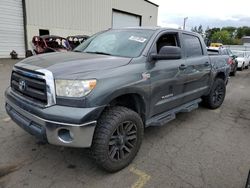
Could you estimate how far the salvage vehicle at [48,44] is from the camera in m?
12.4

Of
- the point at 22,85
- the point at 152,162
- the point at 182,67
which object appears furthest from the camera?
the point at 182,67

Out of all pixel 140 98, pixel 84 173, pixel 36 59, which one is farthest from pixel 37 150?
pixel 140 98

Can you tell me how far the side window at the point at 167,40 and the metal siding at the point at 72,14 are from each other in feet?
45.7

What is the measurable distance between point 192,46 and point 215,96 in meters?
1.89

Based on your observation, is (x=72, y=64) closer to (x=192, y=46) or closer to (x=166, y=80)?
(x=166, y=80)

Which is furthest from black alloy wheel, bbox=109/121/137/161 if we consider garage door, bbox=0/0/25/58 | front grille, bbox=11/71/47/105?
garage door, bbox=0/0/25/58

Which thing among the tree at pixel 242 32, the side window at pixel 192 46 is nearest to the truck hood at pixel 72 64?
the side window at pixel 192 46

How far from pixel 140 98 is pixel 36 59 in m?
1.53

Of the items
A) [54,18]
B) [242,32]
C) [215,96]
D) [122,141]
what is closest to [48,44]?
[54,18]

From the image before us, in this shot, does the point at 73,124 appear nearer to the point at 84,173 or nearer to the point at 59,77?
the point at 59,77

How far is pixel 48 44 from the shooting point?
12.7 metres

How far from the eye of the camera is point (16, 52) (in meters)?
15.2

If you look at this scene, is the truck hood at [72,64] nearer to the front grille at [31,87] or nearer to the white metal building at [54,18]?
the front grille at [31,87]

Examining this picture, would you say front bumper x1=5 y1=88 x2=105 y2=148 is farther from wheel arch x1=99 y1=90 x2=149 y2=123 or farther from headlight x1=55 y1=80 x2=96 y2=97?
wheel arch x1=99 y1=90 x2=149 y2=123
